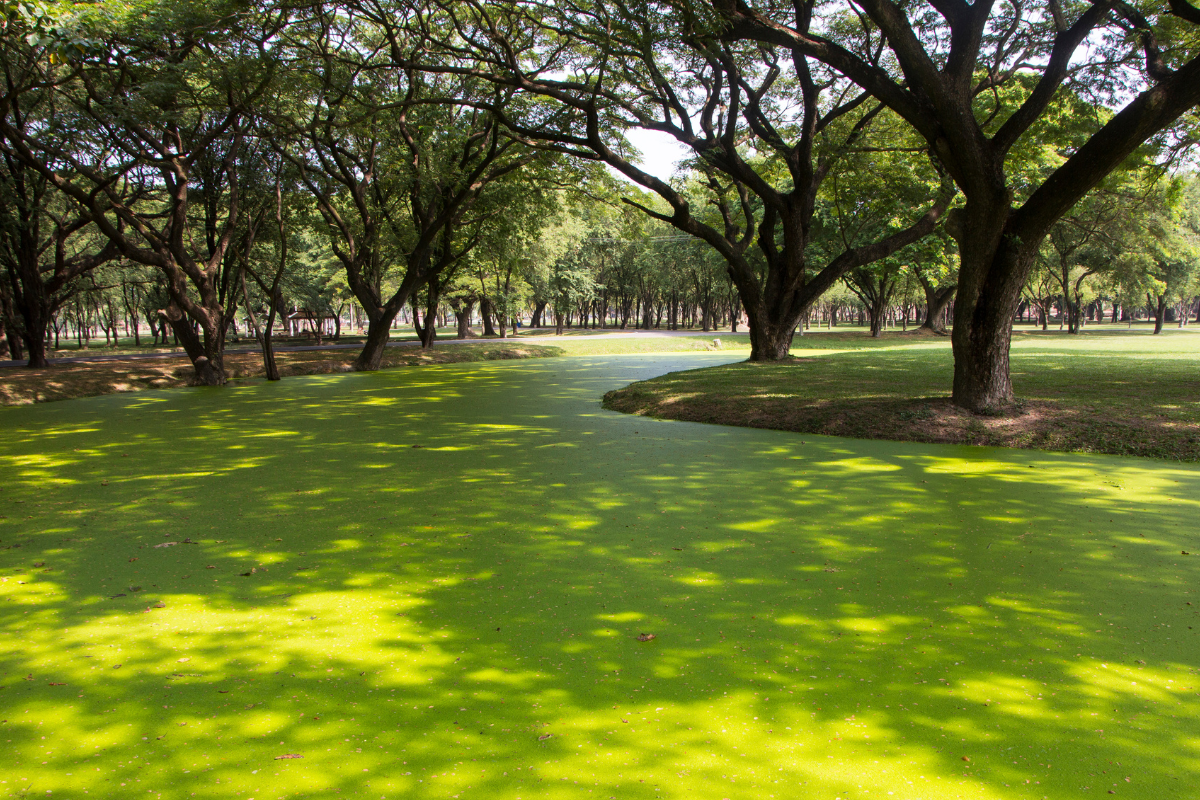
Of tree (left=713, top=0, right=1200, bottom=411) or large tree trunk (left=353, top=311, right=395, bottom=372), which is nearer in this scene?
tree (left=713, top=0, right=1200, bottom=411)

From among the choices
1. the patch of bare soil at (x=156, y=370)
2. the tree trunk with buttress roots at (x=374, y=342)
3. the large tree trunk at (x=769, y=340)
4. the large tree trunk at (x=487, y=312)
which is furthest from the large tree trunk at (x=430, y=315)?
the large tree trunk at (x=769, y=340)

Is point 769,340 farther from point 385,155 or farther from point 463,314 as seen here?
point 463,314

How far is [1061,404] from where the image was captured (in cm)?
726

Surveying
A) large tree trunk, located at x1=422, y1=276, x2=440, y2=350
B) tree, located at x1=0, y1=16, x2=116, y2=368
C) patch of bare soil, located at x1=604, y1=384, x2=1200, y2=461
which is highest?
tree, located at x1=0, y1=16, x2=116, y2=368

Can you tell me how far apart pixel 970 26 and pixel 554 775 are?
8.00 m

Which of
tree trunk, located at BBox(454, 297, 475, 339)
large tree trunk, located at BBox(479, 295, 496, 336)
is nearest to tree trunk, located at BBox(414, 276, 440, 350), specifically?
large tree trunk, located at BBox(479, 295, 496, 336)

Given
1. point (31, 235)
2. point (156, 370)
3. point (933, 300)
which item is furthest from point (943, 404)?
point (933, 300)

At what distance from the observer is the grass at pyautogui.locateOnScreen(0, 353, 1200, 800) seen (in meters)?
1.94

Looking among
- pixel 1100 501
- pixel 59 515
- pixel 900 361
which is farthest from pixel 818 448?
pixel 900 361

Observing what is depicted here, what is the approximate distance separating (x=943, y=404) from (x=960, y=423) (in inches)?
22.3

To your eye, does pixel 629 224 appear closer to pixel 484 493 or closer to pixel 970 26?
pixel 970 26

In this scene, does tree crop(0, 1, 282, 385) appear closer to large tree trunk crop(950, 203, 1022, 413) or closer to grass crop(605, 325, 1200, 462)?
grass crop(605, 325, 1200, 462)

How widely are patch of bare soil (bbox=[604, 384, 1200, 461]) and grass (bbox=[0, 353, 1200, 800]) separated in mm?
500

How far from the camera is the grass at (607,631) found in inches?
76.5
